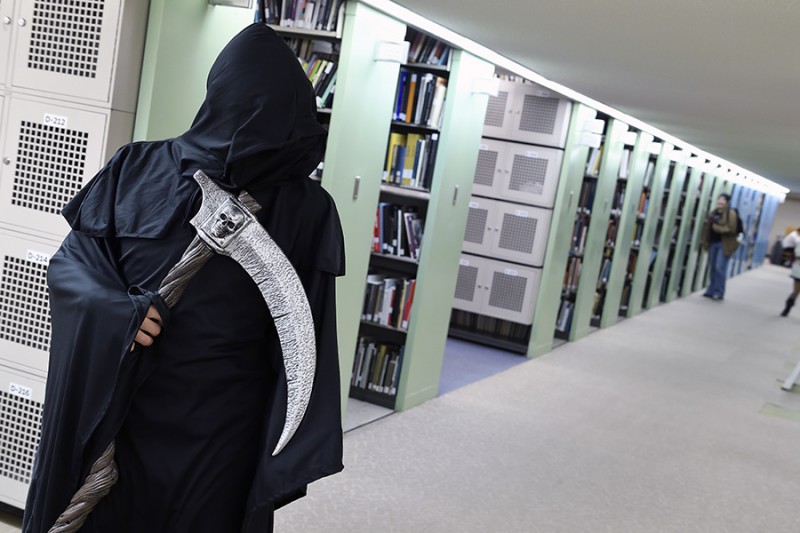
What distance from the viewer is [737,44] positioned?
388cm

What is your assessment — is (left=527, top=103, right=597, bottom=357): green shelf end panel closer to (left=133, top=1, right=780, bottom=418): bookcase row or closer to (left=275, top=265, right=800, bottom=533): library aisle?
(left=133, top=1, right=780, bottom=418): bookcase row

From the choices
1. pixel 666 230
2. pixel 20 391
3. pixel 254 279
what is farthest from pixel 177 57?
pixel 666 230

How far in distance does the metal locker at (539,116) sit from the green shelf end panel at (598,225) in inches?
48.9

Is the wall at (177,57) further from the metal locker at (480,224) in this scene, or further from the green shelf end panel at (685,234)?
the green shelf end panel at (685,234)

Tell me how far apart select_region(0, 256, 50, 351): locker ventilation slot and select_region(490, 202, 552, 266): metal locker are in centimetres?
511

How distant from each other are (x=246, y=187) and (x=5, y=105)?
67.2 inches

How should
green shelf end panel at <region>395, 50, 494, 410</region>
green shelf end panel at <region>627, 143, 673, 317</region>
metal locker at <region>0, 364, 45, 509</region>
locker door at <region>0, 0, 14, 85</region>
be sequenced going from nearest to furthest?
locker door at <region>0, 0, 14, 85</region>
metal locker at <region>0, 364, 45, 509</region>
green shelf end panel at <region>395, 50, 494, 410</region>
green shelf end panel at <region>627, 143, 673, 317</region>

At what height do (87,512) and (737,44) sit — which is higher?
(737,44)

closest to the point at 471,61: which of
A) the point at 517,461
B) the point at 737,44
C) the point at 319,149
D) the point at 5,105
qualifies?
the point at 737,44

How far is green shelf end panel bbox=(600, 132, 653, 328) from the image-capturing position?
9711 millimetres

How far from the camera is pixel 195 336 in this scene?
1.86m

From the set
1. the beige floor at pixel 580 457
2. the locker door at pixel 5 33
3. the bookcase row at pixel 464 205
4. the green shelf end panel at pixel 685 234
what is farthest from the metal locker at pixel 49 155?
the green shelf end panel at pixel 685 234

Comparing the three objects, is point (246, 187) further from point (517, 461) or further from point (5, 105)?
point (517, 461)

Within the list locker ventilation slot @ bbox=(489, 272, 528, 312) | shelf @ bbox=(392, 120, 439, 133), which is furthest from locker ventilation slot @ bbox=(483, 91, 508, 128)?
shelf @ bbox=(392, 120, 439, 133)
